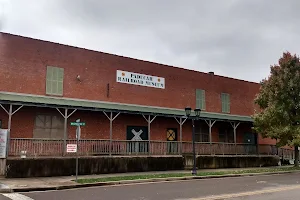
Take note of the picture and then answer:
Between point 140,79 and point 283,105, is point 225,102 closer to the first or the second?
point 283,105

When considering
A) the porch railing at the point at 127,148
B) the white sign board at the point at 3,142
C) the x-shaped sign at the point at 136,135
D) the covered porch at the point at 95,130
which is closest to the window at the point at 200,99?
the covered porch at the point at 95,130

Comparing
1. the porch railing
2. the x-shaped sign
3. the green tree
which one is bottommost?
the porch railing

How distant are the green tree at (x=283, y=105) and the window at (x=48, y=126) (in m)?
14.3

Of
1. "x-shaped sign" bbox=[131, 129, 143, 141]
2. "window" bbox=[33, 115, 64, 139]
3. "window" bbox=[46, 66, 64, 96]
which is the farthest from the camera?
"x-shaped sign" bbox=[131, 129, 143, 141]

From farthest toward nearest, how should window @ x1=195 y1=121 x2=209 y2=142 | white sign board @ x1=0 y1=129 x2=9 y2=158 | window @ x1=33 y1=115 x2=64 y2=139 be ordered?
window @ x1=195 y1=121 x2=209 y2=142 < window @ x1=33 y1=115 x2=64 y2=139 < white sign board @ x1=0 y1=129 x2=9 y2=158

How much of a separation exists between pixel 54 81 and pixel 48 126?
3147 millimetres

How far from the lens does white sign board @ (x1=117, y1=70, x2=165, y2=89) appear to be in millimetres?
25562

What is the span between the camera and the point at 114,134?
23.6m

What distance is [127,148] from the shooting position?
71.5 feet

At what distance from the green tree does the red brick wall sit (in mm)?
6699

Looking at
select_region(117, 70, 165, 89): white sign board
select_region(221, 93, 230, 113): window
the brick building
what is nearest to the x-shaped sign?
the brick building

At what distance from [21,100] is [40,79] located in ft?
12.5

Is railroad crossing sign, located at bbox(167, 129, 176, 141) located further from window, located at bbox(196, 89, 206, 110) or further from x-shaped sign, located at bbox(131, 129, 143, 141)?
window, located at bbox(196, 89, 206, 110)

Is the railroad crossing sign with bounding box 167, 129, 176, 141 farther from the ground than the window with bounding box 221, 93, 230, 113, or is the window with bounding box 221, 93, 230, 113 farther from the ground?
the window with bounding box 221, 93, 230, 113
